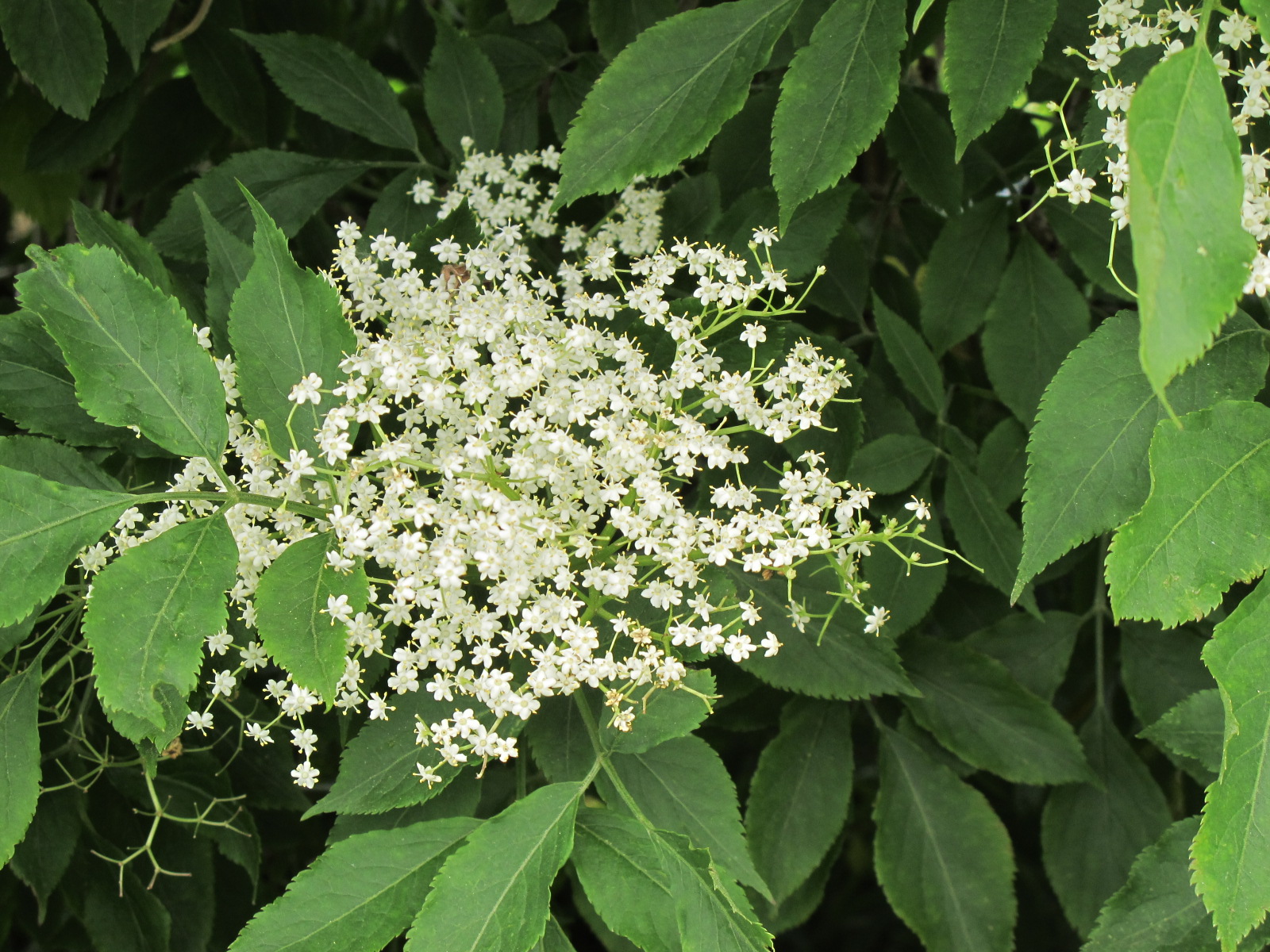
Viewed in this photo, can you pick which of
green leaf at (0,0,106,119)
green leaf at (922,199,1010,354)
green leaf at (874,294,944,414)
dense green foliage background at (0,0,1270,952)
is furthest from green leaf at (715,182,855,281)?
green leaf at (0,0,106,119)

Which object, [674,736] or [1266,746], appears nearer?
[1266,746]

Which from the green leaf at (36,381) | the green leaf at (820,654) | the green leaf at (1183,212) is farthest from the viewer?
the green leaf at (820,654)

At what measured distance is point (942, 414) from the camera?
171 cm

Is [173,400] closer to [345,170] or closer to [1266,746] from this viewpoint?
[345,170]

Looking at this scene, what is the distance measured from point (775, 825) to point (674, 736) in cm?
55

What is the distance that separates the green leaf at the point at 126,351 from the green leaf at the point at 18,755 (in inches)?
14.3

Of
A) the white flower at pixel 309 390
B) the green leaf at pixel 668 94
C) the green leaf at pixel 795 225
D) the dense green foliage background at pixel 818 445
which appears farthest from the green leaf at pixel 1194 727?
the white flower at pixel 309 390

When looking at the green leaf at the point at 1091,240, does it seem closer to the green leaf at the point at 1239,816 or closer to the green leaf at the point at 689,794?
the green leaf at the point at 1239,816

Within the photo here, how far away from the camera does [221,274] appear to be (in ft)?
4.60

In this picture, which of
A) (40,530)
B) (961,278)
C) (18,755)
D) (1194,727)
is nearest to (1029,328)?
(961,278)

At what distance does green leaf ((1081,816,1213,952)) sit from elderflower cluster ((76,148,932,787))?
563mm

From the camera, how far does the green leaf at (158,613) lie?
3.39 feet

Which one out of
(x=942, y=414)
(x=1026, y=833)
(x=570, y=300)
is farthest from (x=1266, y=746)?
(x=1026, y=833)

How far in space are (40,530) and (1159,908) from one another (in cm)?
150
